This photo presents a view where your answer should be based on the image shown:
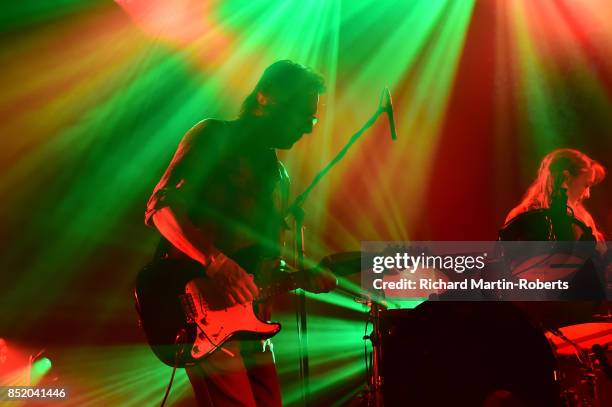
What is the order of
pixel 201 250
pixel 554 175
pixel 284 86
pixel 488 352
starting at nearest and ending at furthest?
pixel 201 250
pixel 284 86
pixel 488 352
pixel 554 175

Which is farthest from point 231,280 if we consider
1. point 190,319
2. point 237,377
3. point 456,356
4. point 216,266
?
point 456,356

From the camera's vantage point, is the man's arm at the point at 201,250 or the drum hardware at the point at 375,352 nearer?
the man's arm at the point at 201,250

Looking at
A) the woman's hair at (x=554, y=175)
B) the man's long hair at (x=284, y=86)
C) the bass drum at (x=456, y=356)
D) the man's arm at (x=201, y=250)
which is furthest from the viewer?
the woman's hair at (x=554, y=175)

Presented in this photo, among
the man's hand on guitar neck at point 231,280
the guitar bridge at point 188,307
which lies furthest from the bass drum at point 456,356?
the guitar bridge at point 188,307

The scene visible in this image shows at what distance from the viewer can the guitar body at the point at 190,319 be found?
181 cm

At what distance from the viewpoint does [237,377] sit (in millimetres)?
1785

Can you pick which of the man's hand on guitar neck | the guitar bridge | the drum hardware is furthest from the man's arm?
the drum hardware

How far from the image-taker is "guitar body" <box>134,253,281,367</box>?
5.93ft

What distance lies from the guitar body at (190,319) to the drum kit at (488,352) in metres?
0.55

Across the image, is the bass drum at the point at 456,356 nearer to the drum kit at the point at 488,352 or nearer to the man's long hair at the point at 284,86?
the drum kit at the point at 488,352

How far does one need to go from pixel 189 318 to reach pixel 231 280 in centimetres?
19

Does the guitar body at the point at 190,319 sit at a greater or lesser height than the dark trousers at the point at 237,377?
greater

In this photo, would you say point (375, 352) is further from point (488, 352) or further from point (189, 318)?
point (189, 318)

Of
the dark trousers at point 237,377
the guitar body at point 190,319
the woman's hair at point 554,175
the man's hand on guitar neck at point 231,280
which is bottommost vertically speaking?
the dark trousers at point 237,377
